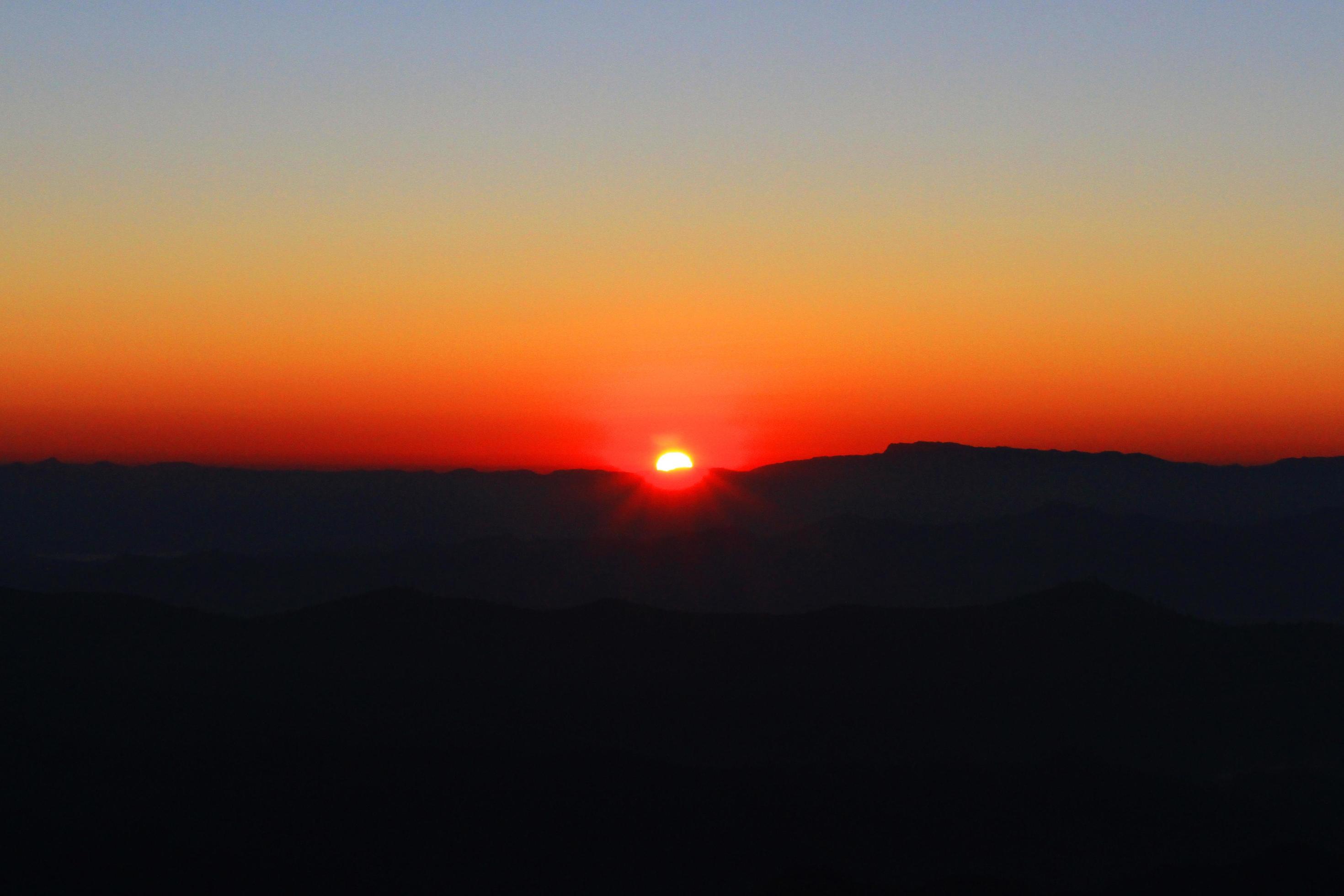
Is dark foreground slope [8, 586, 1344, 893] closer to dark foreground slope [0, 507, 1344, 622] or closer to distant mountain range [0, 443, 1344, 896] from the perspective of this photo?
distant mountain range [0, 443, 1344, 896]

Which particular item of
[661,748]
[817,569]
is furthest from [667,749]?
[817,569]

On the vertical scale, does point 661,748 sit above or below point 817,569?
Answer: below

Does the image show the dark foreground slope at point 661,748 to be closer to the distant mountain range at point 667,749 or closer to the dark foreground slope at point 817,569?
the distant mountain range at point 667,749

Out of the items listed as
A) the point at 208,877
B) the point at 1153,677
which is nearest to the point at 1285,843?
the point at 1153,677

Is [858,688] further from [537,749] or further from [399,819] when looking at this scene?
[399,819]

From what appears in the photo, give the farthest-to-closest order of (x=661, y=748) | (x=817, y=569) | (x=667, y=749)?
1. (x=817, y=569)
2. (x=661, y=748)
3. (x=667, y=749)

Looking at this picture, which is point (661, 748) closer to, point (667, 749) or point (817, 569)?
point (667, 749)

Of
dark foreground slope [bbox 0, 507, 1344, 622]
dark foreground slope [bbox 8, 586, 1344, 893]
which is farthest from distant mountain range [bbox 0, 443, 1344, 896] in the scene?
dark foreground slope [bbox 0, 507, 1344, 622]

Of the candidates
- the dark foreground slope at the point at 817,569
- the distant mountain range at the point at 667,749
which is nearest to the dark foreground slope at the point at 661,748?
the distant mountain range at the point at 667,749
